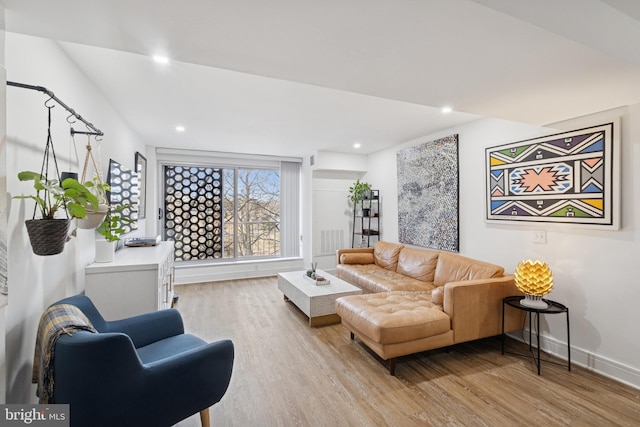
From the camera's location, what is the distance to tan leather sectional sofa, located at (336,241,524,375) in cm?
230

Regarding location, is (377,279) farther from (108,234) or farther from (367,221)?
(108,234)

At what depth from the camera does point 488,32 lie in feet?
4.22

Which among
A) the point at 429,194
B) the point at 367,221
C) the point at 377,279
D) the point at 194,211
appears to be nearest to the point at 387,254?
the point at 377,279

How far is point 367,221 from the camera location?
18.5 ft

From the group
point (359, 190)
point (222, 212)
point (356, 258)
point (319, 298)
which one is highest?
point (359, 190)

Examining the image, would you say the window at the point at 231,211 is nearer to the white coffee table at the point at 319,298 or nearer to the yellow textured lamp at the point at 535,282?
the white coffee table at the point at 319,298

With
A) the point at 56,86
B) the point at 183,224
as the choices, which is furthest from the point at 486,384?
the point at 183,224

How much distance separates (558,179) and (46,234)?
3688 millimetres

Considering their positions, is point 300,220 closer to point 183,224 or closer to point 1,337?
point 183,224

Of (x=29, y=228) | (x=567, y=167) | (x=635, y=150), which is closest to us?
(x=29, y=228)

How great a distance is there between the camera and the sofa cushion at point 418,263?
12.0ft

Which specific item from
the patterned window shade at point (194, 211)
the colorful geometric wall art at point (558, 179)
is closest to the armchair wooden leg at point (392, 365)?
the colorful geometric wall art at point (558, 179)

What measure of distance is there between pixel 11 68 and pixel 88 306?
1.28m

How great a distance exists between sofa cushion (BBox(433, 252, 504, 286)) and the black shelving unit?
72.8 inches
